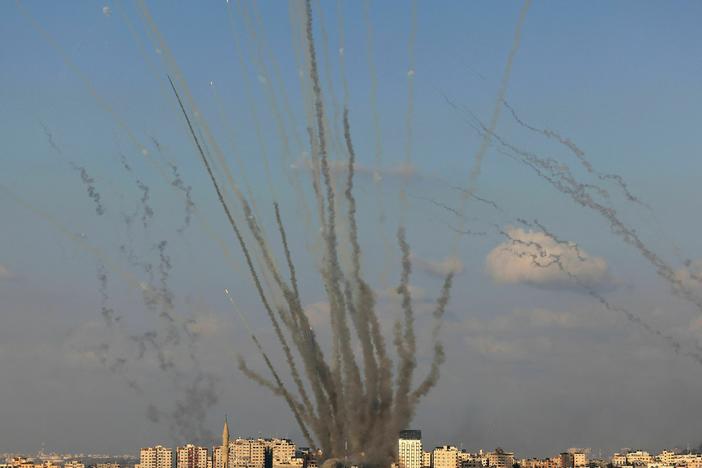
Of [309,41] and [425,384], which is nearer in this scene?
[309,41]

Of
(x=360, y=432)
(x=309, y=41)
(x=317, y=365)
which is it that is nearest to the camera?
(x=309, y=41)

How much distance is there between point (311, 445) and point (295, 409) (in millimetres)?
5337

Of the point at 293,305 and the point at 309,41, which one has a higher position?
the point at 309,41

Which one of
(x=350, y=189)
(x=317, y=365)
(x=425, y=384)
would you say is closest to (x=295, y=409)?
(x=317, y=365)

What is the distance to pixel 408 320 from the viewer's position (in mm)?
97375

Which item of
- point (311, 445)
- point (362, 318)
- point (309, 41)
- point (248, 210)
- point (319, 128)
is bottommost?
point (311, 445)

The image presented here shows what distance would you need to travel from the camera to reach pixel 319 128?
89062 mm

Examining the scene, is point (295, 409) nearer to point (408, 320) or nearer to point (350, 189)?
point (408, 320)

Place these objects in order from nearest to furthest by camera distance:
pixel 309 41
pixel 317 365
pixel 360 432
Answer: pixel 309 41 → pixel 317 365 → pixel 360 432

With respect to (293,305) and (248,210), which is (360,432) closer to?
(293,305)

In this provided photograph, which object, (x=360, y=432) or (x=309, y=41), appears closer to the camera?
(x=309, y=41)

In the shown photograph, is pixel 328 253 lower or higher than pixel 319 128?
lower

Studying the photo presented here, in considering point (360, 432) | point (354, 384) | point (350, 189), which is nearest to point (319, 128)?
point (350, 189)

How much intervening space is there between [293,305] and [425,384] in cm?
1375
